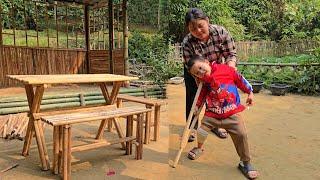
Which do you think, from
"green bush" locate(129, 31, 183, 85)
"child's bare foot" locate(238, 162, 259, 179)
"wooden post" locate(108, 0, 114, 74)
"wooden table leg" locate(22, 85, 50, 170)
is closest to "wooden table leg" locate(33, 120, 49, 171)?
"wooden table leg" locate(22, 85, 50, 170)

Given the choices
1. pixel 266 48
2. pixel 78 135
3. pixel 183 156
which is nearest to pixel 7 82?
pixel 78 135

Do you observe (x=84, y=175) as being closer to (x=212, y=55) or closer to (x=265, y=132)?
(x=212, y=55)

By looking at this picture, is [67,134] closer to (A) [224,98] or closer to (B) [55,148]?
(B) [55,148]

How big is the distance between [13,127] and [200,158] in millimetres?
2600

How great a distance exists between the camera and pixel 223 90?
9.30 ft

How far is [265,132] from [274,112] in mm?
1599

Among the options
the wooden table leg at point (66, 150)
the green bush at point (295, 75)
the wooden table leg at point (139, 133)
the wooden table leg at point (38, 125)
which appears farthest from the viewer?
the green bush at point (295, 75)

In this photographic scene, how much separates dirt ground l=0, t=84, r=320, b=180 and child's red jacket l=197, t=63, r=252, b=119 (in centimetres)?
57

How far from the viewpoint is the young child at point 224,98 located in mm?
2805

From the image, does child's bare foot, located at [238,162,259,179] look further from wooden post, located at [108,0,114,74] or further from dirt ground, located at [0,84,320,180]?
wooden post, located at [108,0,114,74]

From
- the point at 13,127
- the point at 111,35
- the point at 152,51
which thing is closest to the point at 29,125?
the point at 13,127

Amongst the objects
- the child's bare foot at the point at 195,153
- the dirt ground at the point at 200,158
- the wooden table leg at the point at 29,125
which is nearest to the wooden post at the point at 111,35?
the dirt ground at the point at 200,158

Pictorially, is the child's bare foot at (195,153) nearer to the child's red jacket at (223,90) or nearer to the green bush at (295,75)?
the child's red jacket at (223,90)

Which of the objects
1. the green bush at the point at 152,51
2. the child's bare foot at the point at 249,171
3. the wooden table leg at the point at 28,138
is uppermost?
the green bush at the point at 152,51
